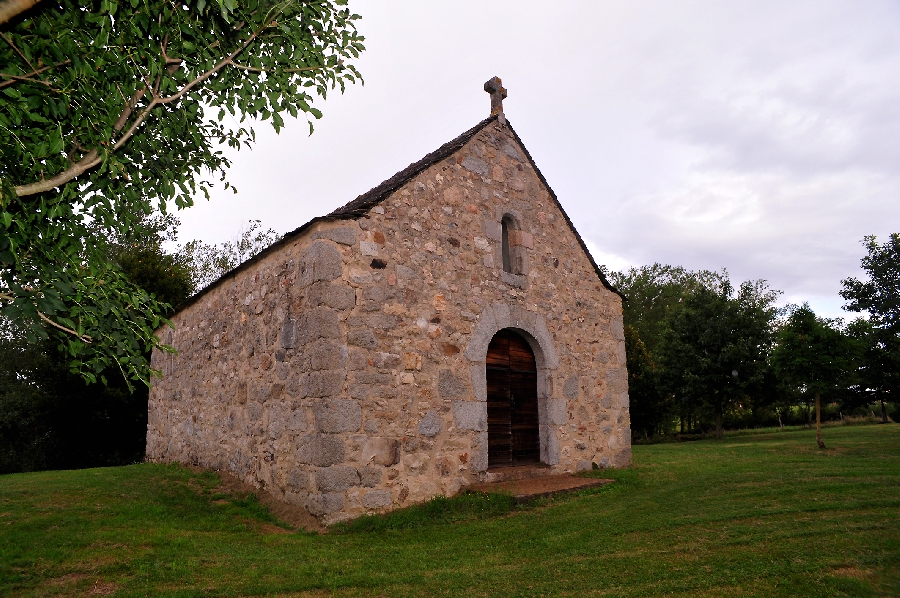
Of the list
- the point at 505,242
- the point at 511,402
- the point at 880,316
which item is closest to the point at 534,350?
the point at 511,402

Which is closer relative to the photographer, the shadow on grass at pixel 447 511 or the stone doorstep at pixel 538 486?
the shadow on grass at pixel 447 511

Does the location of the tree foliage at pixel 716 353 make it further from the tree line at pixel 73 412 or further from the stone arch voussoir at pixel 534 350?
the tree line at pixel 73 412

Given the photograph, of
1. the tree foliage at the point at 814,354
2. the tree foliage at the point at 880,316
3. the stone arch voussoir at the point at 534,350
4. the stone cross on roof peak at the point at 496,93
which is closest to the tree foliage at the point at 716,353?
the tree foliage at the point at 880,316

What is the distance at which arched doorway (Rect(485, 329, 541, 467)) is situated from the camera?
387 inches

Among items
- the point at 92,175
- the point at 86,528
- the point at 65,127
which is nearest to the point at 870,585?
the point at 92,175

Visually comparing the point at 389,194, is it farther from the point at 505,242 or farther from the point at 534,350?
the point at 534,350

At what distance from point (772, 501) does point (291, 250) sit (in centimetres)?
784

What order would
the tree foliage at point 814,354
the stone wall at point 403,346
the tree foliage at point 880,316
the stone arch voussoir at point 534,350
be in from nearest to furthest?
the stone wall at point 403,346
the stone arch voussoir at point 534,350
the tree foliage at point 814,354
the tree foliage at point 880,316

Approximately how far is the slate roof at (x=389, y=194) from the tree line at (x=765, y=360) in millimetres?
6949

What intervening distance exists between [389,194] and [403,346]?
2367mm

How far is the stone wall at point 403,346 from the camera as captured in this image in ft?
25.5

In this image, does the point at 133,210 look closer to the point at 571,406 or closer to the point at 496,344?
the point at 496,344

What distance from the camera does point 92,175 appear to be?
446 centimetres

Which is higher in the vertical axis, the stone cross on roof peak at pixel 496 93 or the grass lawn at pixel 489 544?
the stone cross on roof peak at pixel 496 93
